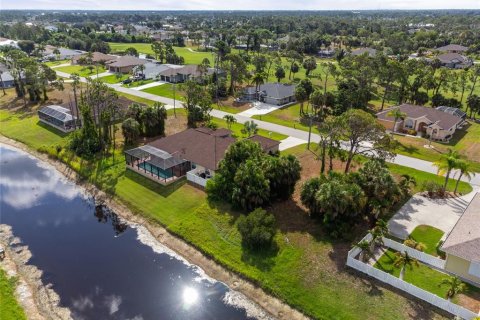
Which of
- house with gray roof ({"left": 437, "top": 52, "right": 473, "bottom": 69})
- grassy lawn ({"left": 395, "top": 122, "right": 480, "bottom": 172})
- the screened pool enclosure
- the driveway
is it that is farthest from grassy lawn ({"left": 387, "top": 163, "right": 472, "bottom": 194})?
house with gray roof ({"left": 437, "top": 52, "right": 473, "bottom": 69})

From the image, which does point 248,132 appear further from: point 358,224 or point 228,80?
point 228,80

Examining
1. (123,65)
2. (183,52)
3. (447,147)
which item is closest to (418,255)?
(447,147)

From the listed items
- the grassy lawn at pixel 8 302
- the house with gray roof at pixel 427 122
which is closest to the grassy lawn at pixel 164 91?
the house with gray roof at pixel 427 122

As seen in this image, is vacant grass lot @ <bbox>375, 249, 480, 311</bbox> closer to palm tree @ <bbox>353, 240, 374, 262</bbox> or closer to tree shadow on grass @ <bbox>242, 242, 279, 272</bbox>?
palm tree @ <bbox>353, 240, 374, 262</bbox>

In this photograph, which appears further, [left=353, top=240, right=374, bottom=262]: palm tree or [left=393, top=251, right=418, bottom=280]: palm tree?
[left=353, top=240, right=374, bottom=262]: palm tree

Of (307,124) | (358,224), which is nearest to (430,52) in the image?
(307,124)

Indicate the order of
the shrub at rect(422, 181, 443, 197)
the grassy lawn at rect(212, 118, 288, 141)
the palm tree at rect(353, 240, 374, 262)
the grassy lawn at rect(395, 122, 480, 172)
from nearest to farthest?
the palm tree at rect(353, 240, 374, 262) → the shrub at rect(422, 181, 443, 197) → the grassy lawn at rect(395, 122, 480, 172) → the grassy lawn at rect(212, 118, 288, 141)

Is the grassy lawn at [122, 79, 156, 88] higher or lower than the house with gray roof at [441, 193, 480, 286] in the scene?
lower
